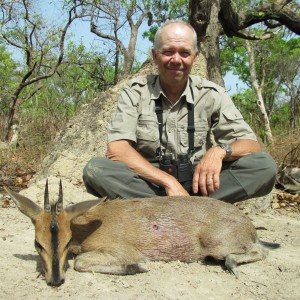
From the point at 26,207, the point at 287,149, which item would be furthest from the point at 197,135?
the point at 287,149

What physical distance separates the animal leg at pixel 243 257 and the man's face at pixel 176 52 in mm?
1998

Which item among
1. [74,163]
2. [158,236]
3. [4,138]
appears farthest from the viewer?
[4,138]

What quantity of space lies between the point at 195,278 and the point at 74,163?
12.6ft

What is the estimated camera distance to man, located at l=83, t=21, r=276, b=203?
458 centimetres

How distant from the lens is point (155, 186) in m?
4.77

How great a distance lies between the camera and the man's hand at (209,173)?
175 inches

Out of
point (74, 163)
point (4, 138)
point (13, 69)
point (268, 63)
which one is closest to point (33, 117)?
point (4, 138)

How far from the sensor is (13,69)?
1065 inches

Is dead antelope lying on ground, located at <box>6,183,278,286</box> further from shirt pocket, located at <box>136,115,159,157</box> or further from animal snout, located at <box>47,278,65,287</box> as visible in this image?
shirt pocket, located at <box>136,115,159,157</box>

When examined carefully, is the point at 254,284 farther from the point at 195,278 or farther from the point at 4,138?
the point at 4,138

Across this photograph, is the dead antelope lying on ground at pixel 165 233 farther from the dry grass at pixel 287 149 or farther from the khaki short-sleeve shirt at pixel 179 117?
the dry grass at pixel 287 149

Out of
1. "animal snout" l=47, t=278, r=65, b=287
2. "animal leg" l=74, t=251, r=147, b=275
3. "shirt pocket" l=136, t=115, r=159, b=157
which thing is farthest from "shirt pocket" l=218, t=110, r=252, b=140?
"animal snout" l=47, t=278, r=65, b=287

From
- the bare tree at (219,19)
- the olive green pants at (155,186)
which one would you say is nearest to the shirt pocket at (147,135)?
the olive green pants at (155,186)

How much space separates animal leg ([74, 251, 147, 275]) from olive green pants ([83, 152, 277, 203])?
3.08 feet
